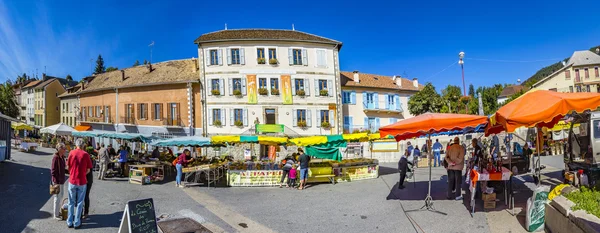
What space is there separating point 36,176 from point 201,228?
453 inches

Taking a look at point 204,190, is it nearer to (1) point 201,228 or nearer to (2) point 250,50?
(1) point 201,228

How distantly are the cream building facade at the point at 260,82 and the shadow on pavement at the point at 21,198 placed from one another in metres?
15.0

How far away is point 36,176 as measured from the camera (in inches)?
562

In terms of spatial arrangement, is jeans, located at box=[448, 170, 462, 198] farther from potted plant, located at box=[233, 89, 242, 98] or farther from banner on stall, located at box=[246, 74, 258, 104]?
potted plant, located at box=[233, 89, 242, 98]

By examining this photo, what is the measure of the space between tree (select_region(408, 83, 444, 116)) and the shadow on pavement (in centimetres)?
3028

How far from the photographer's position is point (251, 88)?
28.4m

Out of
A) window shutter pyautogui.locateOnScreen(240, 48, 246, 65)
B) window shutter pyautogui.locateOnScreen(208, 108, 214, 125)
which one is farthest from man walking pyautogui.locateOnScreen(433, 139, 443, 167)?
window shutter pyautogui.locateOnScreen(208, 108, 214, 125)

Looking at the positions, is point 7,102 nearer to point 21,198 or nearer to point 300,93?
point 300,93

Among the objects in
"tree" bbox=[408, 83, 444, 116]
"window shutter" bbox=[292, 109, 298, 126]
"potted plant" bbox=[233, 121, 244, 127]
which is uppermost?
"tree" bbox=[408, 83, 444, 116]

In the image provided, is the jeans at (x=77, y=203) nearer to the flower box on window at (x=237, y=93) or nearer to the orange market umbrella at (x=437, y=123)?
the orange market umbrella at (x=437, y=123)

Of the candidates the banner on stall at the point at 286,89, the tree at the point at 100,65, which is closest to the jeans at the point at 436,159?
the banner on stall at the point at 286,89

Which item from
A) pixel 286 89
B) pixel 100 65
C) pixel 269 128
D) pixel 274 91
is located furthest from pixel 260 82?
pixel 100 65

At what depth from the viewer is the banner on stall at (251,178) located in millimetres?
13633

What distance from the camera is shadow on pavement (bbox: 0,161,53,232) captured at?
7223 millimetres
